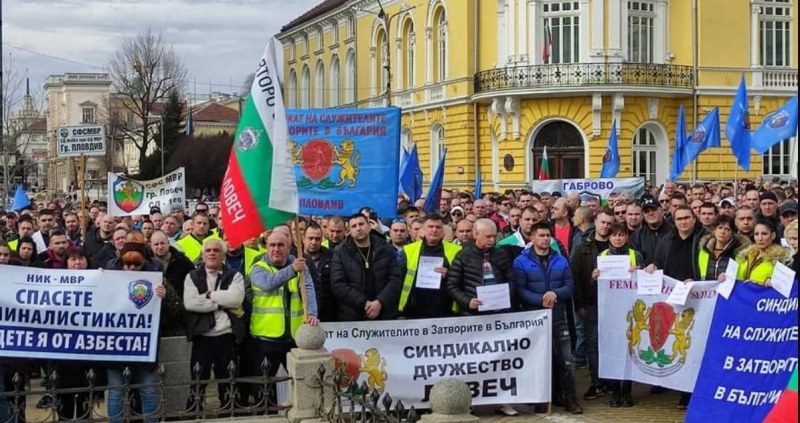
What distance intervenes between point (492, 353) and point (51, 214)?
751cm

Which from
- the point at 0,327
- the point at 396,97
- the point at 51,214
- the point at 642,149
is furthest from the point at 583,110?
the point at 0,327

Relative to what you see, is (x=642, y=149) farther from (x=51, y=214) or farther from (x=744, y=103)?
(x=51, y=214)

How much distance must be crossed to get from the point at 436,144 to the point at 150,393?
115 feet

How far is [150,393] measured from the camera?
8.60 meters

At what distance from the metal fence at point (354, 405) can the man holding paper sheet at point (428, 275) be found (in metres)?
1.55

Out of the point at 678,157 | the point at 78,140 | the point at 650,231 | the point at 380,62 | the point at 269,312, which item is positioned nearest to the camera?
the point at 269,312

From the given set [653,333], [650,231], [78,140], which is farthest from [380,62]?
[653,333]

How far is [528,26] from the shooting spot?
36812 millimetres

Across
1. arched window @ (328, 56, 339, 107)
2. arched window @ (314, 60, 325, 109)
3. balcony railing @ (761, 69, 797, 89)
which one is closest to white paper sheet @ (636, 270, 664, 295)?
balcony railing @ (761, 69, 797, 89)

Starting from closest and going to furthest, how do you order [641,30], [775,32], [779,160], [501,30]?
[641,30], [779,160], [775,32], [501,30]

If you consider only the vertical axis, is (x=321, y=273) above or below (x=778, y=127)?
below

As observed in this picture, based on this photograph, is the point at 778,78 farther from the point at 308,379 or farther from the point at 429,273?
the point at 308,379

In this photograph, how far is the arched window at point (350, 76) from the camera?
173 feet

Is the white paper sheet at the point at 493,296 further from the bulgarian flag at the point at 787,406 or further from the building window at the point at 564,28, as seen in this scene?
the building window at the point at 564,28
